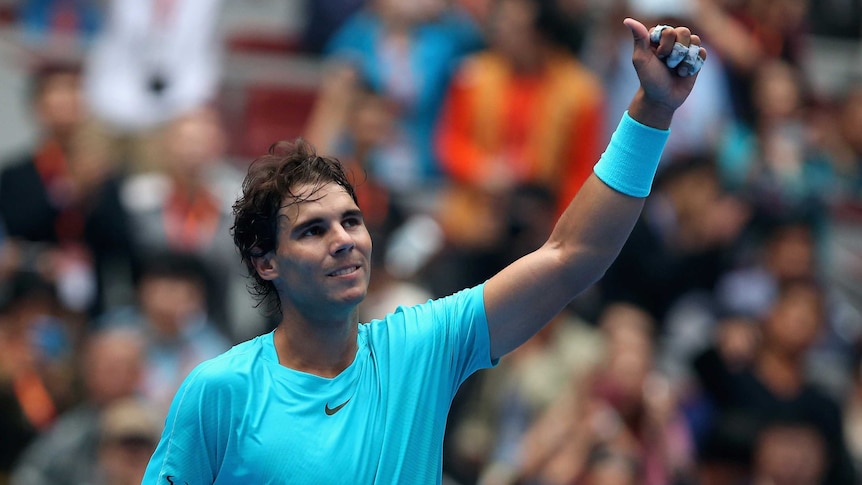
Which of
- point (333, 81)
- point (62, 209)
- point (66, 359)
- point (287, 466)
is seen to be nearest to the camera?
point (287, 466)

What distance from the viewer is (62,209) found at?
7598 millimetres

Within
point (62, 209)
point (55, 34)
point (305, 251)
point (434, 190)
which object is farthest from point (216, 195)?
point (305, 251)

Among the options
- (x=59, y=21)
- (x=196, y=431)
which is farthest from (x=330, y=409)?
(x=59, y=21)

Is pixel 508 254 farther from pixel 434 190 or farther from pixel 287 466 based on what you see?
pixel 287 466

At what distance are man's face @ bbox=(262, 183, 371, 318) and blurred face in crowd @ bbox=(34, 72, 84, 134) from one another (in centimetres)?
502

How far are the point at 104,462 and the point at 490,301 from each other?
3.71m

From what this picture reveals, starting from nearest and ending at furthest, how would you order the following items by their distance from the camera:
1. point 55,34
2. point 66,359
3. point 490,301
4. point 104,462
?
point 490,301 < point 104,462 < point 66,359 < point 55,34

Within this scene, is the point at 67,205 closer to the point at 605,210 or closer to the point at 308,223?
the point at 308,223

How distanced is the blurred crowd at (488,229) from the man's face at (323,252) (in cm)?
335

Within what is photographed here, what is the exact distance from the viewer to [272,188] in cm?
321

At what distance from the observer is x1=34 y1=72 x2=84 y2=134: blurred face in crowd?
7777 mm

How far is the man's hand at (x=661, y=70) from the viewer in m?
3.05

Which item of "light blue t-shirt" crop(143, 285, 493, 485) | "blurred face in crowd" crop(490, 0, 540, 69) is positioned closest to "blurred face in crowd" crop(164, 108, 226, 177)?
"blurred face in crowd" crop(490, 0, 540, 69)

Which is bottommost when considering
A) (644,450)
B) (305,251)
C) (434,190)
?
(644,450)
